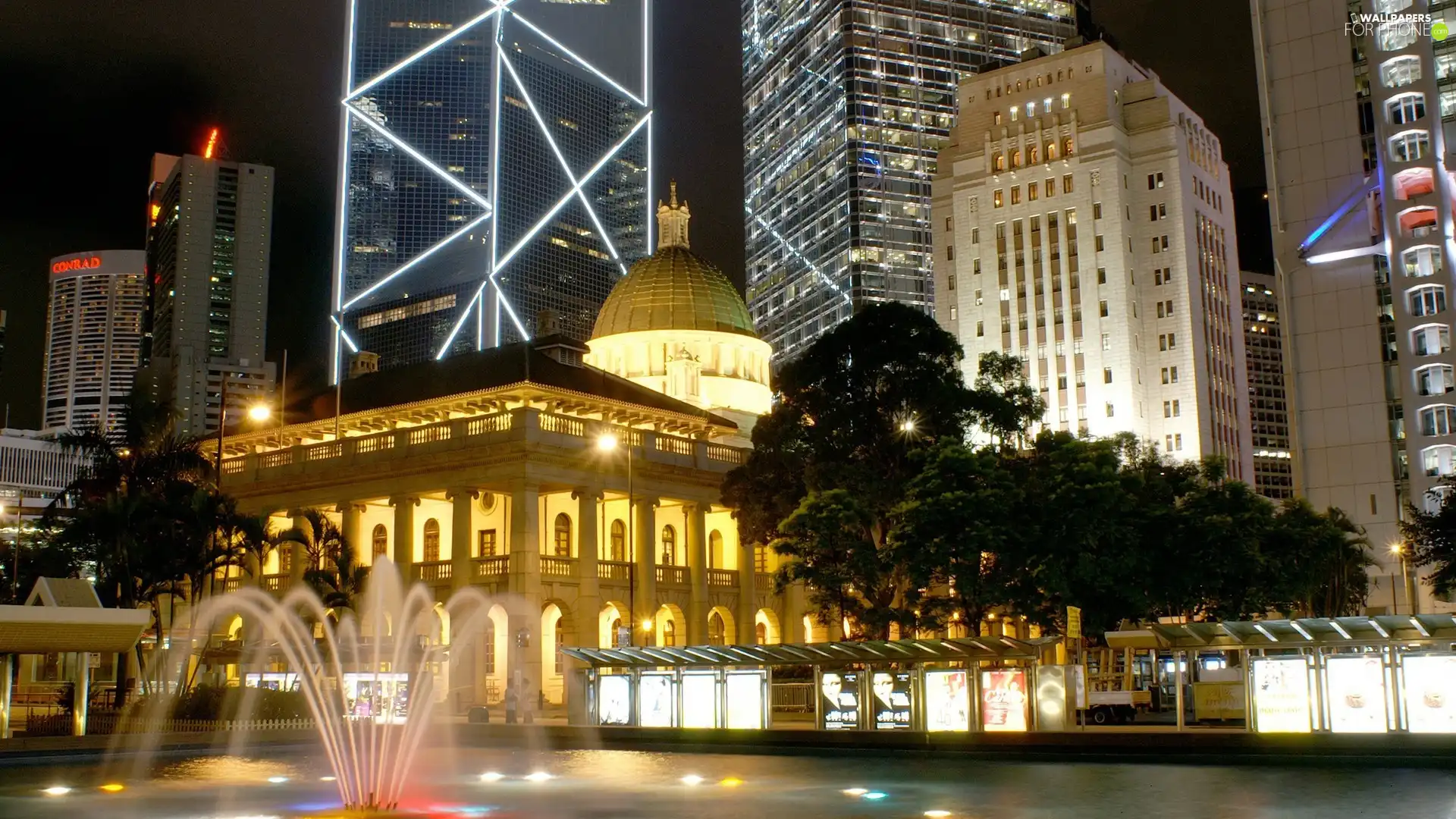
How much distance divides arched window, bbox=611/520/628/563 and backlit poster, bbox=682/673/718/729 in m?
26.3

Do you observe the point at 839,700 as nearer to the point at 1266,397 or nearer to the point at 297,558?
the point at 297,558

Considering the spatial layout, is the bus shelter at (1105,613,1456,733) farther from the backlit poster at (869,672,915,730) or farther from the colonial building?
the colonial building

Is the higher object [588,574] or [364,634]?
[588,574]

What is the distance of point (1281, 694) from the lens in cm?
3098

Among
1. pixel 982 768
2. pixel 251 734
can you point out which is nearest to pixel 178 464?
pixel 251 734

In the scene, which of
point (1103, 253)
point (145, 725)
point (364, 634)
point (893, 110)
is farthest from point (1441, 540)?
point (893, 110)

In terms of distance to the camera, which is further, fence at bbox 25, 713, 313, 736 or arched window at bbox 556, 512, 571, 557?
arched window at bbox 556, 512, 571, 557

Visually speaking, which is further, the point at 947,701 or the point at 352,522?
the point at 352,522

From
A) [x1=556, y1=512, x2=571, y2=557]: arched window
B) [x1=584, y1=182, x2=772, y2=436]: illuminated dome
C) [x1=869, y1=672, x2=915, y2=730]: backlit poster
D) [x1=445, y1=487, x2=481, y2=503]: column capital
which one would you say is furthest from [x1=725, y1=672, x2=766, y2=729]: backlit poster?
[x1=584, y1=182, x2=772, y2=436]: illuminated dome

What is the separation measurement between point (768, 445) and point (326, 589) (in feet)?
54.7

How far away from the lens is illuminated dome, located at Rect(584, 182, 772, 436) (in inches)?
3701

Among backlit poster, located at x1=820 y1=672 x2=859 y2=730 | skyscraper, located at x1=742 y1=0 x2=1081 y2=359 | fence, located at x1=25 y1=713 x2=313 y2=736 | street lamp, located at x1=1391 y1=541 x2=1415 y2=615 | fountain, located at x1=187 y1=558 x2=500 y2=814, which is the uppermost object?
skyscraper, located at x1=742 y1=0 x2=1081 y2=359

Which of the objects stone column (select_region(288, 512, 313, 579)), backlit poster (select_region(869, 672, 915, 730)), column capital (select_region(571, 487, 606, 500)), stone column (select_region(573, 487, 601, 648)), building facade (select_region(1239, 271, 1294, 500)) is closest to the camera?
backlit poster (select_region(869, 672, 915, 730))

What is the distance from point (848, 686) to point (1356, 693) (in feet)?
37.6
